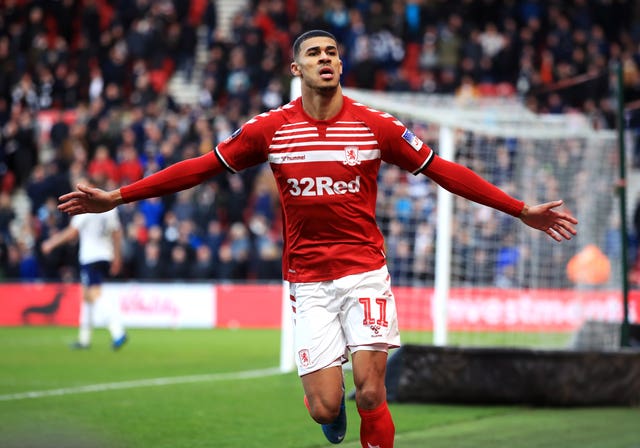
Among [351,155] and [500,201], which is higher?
[351,155]

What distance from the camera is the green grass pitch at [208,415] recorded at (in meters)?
8.16

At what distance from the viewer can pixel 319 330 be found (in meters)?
6.30

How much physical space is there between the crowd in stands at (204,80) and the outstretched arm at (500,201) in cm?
1397

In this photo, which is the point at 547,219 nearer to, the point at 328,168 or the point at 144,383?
the point at 328,168

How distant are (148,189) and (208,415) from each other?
139 inches

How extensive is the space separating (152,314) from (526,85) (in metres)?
8.96

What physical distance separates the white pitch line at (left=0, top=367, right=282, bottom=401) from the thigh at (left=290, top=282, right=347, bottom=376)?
486 cm

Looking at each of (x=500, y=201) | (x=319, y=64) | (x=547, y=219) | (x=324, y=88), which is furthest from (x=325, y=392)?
(x=319, y=64)

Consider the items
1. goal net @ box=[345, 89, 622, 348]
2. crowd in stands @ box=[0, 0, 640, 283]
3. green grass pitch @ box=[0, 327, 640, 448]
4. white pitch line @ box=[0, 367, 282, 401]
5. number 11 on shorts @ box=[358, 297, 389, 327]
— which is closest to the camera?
number 11 on shorts @ box=[358, 297, 389, 327]

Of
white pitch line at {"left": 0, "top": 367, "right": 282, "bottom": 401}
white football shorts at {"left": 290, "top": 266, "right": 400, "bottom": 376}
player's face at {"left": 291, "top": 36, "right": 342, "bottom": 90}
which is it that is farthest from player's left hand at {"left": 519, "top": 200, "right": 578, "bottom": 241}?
white pitch line at {"left": 0, "top": 367, "right": 282, "bottom": 401}

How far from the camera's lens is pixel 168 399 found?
34.2ft

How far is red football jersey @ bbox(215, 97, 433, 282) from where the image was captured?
6316 mm

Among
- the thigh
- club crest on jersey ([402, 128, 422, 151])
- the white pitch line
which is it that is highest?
club crest on jersey ([402, 128, 422, 151])

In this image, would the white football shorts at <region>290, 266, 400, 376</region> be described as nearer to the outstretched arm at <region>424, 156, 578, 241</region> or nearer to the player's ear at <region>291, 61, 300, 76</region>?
the outstretched arm at <region>424, 156, 578, 241</region>
